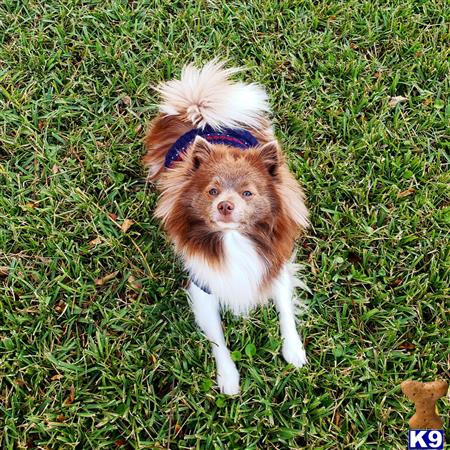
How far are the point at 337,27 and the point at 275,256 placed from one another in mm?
2539

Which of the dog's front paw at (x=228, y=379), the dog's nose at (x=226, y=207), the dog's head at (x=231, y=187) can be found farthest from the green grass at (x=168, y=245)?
the dog's nose at (x=226, y=207)

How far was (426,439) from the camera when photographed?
2.66 m

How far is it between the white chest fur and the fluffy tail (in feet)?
2.75

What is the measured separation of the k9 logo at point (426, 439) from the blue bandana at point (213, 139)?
5.82 ft

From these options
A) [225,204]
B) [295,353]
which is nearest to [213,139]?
[225,204]

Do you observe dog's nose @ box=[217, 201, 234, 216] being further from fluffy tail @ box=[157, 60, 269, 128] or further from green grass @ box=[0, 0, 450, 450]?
green grass @ box=[0, 0, 450, 450]

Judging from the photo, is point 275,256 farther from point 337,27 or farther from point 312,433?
point 337,27

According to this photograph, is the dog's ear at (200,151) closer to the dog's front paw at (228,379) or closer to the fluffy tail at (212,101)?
the fluffy tail at (212,101)

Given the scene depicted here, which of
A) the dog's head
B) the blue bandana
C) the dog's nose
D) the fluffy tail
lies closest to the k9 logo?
the dog's head

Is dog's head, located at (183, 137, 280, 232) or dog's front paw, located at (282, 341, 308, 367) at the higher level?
dog's head, located at (183, 137, 280, 232)

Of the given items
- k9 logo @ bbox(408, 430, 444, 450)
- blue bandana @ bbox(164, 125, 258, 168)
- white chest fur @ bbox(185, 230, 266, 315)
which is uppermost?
blue bandana @ bbox(164, 125, 258, 168)

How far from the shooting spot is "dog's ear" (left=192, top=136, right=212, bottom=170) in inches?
95.0

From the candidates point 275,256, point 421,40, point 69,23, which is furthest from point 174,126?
point 421,40

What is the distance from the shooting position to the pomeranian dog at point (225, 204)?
7.75 ft
